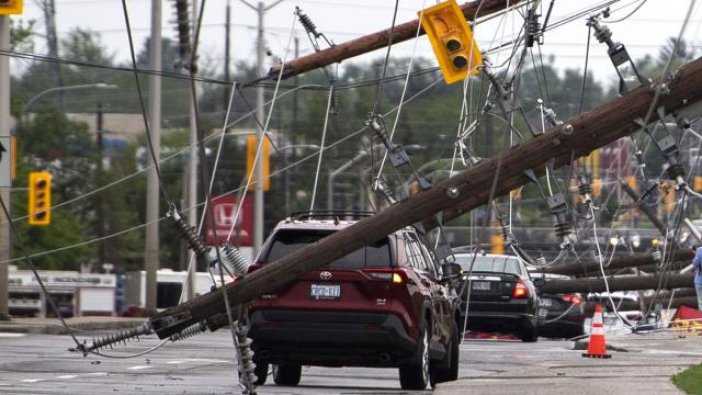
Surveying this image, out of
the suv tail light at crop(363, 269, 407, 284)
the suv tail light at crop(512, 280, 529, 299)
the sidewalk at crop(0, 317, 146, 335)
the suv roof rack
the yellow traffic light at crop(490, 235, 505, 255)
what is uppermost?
the yellow traffic light at crop(490, 235, 505, 255)

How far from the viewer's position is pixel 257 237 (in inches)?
2099

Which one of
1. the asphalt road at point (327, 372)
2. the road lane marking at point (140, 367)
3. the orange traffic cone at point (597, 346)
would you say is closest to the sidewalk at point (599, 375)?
the asphalt road at point (327, 372)

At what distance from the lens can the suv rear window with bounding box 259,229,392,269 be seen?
1748 cm

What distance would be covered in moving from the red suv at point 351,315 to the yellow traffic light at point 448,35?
3.92 meters

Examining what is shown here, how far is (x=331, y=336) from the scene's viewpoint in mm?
17156

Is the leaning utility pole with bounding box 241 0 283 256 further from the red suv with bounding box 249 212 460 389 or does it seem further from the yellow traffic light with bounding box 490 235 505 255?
the red suv with bounding box 249 212 460 389

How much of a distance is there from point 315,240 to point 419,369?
1.57 m

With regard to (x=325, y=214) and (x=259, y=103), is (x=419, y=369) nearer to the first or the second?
(x=325, y=214)

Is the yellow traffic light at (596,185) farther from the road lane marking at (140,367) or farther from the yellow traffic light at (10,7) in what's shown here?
the road lane marking at (140,367)

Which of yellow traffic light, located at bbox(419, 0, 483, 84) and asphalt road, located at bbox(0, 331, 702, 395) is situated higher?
yellow traffic light, located at bbox(419, 0, 483, 84)

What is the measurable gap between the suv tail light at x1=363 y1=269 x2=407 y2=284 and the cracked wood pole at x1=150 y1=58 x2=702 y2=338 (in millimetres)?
340

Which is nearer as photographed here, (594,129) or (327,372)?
(594,129)

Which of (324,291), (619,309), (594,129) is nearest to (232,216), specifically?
(619,309)

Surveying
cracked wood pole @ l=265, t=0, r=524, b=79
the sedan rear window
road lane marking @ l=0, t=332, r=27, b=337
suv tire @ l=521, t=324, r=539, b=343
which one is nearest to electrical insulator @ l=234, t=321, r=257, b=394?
→ cracked wood pole @ l=265, t=0, r=524, b=79
